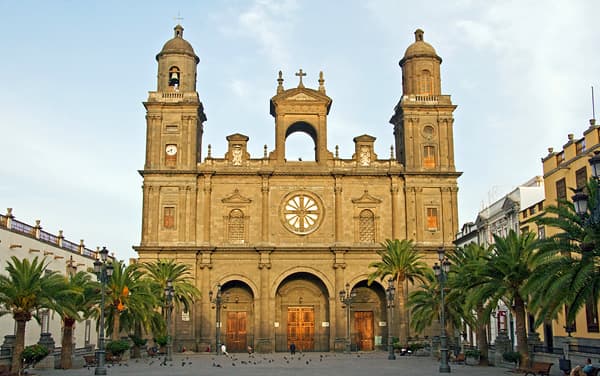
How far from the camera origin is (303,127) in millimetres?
61938

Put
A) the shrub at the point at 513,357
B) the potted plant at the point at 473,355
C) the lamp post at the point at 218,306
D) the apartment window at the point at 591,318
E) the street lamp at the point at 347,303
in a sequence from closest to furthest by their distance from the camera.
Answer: the shrub at the point at 513,357
the apartment window at the point at 591,318
the potted plant at the point at 473,355
the street lamp at the point at 347,303
the lamp post at the point at 218,306

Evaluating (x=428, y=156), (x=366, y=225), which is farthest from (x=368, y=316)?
(x=428, y=156)

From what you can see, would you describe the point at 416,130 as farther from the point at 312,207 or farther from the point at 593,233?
the point at 593,233

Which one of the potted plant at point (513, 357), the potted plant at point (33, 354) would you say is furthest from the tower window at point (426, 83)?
the potted plant at point (33, 354)

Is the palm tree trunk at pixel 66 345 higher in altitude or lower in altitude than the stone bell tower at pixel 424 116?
lower

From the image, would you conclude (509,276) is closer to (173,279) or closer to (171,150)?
(173,279)

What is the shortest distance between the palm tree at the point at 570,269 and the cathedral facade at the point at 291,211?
33.0 m

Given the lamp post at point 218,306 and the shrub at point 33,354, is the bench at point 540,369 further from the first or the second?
the lamp post at point 218,306

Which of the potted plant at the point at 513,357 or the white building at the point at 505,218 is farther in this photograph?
the white building at the point at 505,218

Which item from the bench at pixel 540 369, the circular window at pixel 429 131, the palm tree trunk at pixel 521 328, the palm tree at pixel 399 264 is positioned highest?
the circular window at pixel 429 131

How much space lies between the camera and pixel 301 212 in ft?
194

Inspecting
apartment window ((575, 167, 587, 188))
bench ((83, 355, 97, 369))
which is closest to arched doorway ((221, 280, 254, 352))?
bench ((83, 355, 97, 369))

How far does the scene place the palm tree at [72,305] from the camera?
33.7 meters

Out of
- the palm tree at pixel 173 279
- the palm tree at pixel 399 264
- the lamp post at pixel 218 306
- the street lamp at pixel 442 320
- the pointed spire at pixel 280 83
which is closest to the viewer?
the street lamp at pixel 442 320
